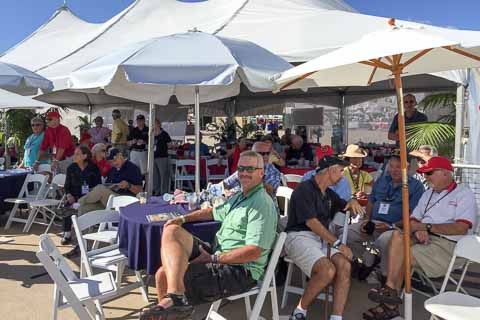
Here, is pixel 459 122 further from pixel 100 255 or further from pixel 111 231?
pixel 100 255

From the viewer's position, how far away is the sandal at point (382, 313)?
331 centimetres

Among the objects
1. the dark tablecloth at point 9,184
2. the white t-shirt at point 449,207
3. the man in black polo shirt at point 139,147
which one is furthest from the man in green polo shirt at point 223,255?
the man in black polo shirt at point 139,147

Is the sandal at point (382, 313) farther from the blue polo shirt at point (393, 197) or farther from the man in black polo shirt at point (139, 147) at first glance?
the man in black polo shirt at point (139, 147)

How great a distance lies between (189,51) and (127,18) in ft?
31.8

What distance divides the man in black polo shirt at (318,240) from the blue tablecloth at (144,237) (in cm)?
64

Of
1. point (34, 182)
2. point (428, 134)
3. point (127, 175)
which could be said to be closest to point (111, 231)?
point (127, 175)

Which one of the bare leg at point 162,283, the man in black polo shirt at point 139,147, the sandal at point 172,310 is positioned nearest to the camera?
the sandal at point 172,310

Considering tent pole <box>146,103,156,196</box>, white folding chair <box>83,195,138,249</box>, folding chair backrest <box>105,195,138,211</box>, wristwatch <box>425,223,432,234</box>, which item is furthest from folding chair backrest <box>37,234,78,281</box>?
wristwatch <box>425,223,432,234</box>

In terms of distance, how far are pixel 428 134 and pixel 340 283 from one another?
2704 mm

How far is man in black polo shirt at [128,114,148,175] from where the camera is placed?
913 centimetres

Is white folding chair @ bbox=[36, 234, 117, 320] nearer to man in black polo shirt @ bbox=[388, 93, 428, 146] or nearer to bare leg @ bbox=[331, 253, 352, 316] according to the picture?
bare leg @ bbox=[331, 253, 352, 316]

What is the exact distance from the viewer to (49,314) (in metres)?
3.45

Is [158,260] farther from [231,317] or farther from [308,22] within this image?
[308,22]

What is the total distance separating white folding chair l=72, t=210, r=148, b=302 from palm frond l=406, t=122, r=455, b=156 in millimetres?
3474
